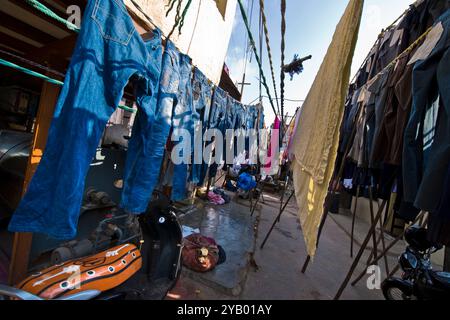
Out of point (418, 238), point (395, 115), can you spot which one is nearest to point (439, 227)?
point (395, 115)

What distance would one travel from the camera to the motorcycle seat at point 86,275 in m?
1.40

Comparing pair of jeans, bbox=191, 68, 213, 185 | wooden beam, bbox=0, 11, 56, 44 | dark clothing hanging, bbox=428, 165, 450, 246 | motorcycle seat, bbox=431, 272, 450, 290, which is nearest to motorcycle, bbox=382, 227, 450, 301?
motorcycle seat, bbox=431, 272, 450, 290

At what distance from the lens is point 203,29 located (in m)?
4.06

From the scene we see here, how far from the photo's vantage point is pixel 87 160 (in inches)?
54.1

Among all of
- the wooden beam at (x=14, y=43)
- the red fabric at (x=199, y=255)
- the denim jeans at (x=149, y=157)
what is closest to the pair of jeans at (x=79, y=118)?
the denim jeans at (x=149, y=157)

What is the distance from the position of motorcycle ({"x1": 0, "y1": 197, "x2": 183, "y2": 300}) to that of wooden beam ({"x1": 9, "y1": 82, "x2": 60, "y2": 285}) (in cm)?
38

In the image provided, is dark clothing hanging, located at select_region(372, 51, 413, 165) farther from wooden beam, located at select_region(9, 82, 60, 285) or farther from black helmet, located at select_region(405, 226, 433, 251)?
wooden beam, located at select_region(9, 82, 60, 285)

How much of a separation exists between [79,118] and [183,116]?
3.73 ft

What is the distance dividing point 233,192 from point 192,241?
5.83 meters

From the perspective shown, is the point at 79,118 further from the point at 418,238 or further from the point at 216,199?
the point at 216,199

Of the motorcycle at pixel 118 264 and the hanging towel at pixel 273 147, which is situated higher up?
the hanging towel at pixel 273 147

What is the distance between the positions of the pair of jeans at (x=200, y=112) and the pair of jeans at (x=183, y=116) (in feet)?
0.65

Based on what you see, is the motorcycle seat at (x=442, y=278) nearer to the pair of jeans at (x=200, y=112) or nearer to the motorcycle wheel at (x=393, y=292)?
the motorcycle wheel at (x=393, y=292)

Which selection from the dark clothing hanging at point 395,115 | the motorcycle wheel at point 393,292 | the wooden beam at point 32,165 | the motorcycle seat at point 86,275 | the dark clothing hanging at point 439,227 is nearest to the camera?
the dark clothing hanging at point 439,227
